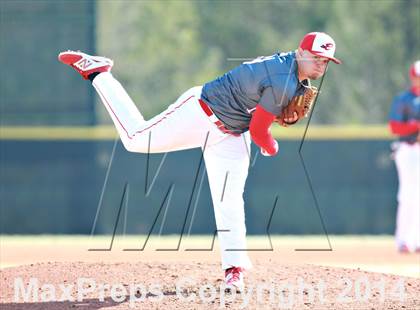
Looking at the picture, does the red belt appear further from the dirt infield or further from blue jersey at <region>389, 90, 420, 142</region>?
blue jersey at <region>389, 90, 420, 142</region>

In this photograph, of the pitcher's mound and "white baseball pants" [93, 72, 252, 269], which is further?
"white baseball pants" [93, 72, 252, 269]

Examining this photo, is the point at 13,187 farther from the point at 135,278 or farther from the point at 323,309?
the point at 323,309

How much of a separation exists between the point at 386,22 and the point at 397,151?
894cm

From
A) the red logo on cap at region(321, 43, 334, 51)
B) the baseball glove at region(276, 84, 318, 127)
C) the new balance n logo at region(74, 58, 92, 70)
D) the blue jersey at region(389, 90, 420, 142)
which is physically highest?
the blue jersey at region(389, 90, 420, 142)

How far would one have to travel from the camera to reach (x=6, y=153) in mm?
11094

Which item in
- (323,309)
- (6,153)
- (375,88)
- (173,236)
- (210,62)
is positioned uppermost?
(210,62)

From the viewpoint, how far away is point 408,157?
980cm

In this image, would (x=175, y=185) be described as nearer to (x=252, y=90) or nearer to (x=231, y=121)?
(x=231, y=121)

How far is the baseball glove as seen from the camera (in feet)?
19.1

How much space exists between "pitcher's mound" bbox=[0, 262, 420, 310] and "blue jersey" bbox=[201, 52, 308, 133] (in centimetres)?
113

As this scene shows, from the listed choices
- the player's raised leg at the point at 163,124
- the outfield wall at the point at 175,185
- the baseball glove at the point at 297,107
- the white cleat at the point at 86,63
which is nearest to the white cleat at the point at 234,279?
the player's raised leg at the point at 163,124

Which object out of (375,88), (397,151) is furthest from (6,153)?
(375,88)

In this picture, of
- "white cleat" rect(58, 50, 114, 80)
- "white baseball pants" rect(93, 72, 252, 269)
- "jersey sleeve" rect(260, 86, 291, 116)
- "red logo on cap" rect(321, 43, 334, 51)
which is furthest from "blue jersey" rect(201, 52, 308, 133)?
"white cleat" rect(58, 50, 114, 80)

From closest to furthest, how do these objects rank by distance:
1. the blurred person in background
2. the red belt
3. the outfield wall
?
the red belt, the blurred person in background, the outfield wall
